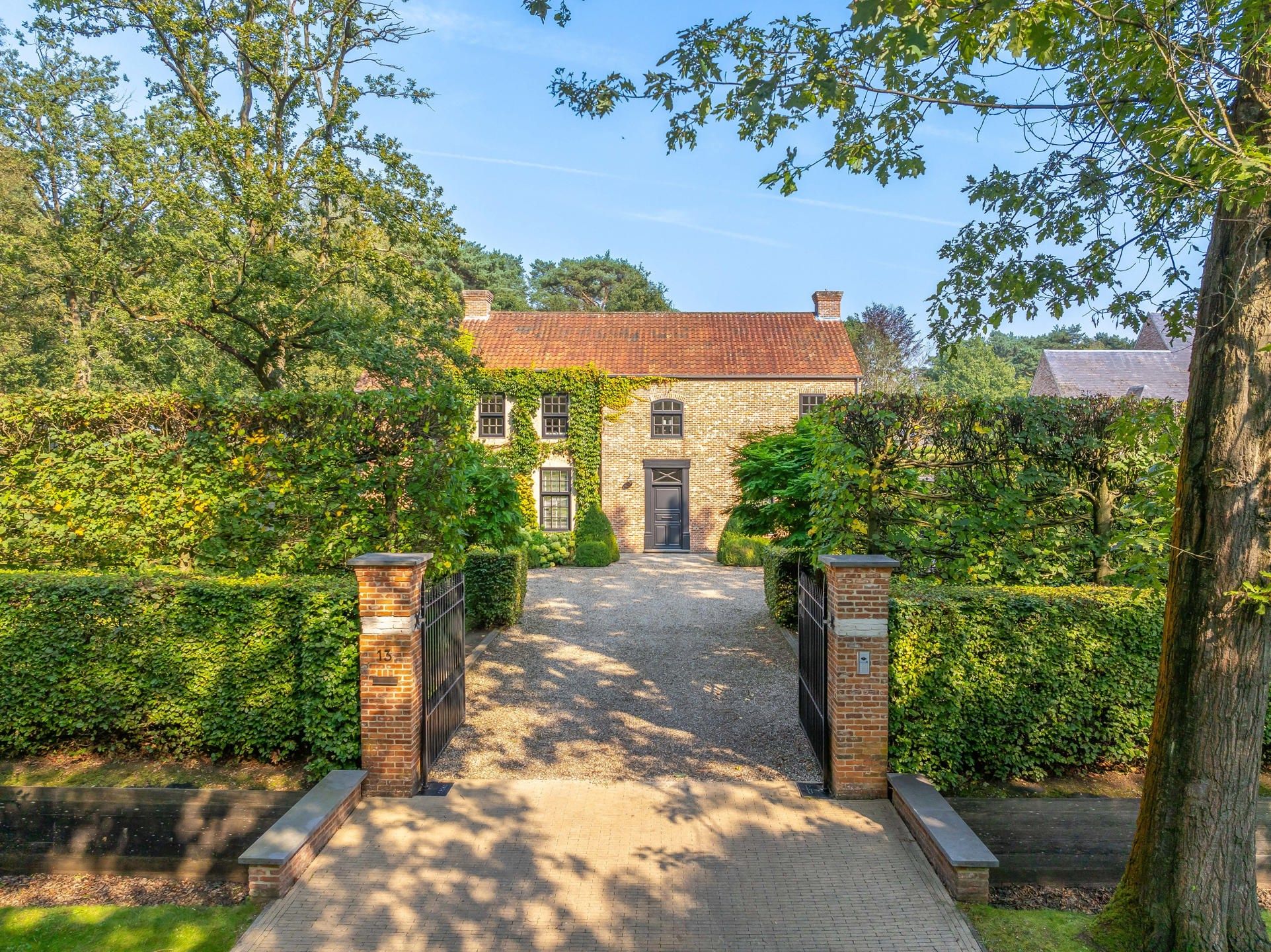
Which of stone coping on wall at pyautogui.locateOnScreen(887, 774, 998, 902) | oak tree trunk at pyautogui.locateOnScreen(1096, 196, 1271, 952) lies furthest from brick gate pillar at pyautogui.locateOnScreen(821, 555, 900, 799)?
oak tree trunk at pyautogui.locateOnScreen(1096, 196, 1271, 952)

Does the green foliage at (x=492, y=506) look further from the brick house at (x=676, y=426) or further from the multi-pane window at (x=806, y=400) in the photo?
the multi-pane window at (x=806, y=400)

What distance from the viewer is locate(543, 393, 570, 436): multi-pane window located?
75.0 ft

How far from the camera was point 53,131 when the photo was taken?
17.7m

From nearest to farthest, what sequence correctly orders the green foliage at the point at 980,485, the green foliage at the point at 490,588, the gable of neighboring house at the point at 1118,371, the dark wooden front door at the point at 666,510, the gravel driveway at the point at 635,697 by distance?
the gravel driveway at the point at 635,697
the green foliage at the point at 980,485
the green foliage at the point at 490,588
the dark wooden front door at the point at 666,510
the gable of neighboring house at the point at 1118,371

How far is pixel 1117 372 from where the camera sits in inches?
1160

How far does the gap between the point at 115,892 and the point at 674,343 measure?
71.2ft

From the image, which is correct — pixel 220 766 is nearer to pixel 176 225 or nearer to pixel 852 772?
pixel 852 772

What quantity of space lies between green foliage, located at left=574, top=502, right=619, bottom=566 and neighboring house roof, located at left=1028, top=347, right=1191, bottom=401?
1863cm

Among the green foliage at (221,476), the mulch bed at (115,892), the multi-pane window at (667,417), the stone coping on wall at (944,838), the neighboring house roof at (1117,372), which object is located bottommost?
the mulch bed at (115,892)

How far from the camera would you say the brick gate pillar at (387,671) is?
20.3 ft

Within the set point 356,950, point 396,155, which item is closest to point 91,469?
point 356,950

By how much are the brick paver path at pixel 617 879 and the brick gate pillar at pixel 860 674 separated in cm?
27

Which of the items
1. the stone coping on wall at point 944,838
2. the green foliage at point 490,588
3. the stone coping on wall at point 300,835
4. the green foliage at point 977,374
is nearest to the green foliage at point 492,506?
the green foliage at point 490,588

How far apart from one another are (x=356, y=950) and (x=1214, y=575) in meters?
5.64
